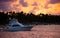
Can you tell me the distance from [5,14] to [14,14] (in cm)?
24

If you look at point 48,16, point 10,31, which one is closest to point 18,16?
point 48,16

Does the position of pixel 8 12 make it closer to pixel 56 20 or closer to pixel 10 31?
pixel 56 20

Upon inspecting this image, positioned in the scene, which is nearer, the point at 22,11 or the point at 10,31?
the point at 22,11

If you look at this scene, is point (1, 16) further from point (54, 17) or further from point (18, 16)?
point (54, 17)

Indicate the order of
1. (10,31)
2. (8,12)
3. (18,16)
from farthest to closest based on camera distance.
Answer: (10,31) → (18,16) → (8,12)

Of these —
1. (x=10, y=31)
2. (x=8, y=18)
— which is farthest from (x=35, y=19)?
(x=10, y=31)

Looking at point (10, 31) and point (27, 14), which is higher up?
point (27, 14)

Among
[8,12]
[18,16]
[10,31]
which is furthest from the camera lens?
[10,31]

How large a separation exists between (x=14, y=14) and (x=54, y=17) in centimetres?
106

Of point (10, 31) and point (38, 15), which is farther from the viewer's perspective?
point (10, 31)

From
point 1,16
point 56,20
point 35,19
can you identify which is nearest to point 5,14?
point 1,16

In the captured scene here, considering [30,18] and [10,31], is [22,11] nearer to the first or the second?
[30,18]

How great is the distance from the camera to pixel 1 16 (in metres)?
8.77

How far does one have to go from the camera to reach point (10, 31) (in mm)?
12719
